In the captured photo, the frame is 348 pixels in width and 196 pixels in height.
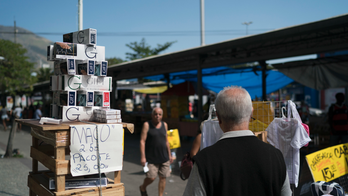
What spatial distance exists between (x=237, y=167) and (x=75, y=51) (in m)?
2.81

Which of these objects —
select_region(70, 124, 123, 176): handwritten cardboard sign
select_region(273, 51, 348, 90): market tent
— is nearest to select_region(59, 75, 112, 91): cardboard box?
select_region(70, 124, 123, 176): handwritten cardboard sign

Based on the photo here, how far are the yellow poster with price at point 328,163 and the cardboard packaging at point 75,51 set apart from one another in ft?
11.1

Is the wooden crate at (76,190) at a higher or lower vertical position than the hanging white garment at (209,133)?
lower

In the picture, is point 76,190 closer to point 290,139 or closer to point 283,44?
point 290,139

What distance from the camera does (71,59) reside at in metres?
3.57

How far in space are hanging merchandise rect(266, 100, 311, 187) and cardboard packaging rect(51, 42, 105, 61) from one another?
8.68ft

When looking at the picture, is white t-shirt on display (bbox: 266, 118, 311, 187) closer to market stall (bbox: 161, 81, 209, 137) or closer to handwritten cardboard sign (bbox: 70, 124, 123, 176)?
handwritten cardboard sign (bbox: 70, 124, 123, 176)

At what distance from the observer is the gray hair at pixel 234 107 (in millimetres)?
1728

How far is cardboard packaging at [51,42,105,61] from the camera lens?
3.59 meters

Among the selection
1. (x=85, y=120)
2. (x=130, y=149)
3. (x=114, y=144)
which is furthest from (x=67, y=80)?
(x=130, y=149)

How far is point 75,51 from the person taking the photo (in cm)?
366

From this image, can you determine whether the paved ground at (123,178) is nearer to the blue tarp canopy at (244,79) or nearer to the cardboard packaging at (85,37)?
the cardboard packaging at (85,37)

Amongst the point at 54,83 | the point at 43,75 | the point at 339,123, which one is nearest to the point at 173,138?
the point at 54,83

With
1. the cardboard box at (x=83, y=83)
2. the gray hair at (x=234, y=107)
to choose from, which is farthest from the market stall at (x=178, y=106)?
the gray hair at (x=234, y=107)
